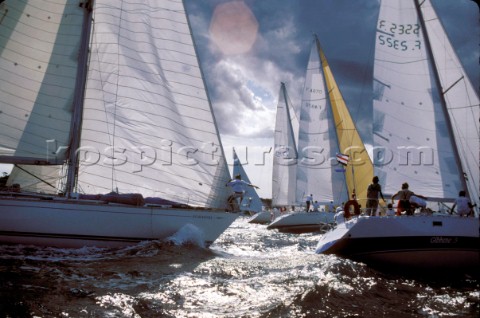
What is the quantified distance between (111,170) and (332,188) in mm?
21444

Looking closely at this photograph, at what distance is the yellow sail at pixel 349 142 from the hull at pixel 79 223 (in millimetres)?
16278

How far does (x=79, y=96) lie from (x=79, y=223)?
15.0 feet

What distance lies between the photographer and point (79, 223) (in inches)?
466

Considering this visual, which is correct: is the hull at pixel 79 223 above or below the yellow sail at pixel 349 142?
below

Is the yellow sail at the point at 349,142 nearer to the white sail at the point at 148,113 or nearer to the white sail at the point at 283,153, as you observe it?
the white sail at the point at 283,153

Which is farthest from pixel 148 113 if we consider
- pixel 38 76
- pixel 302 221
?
pixel 302 221

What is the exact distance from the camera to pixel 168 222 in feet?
41.7

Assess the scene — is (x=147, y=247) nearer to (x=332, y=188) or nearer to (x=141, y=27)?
(x=141, y=27)

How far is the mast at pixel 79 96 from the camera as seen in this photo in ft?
43.4

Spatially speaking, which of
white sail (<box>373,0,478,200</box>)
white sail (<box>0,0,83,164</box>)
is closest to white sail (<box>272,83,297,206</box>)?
white sail (<box>373,0,478,200</box>)

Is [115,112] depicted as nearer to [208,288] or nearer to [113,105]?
[113,105]

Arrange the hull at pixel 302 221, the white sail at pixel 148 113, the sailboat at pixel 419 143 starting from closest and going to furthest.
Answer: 1. the sailboat at pixel 419 143
2. the white sail at pixel 148 113
3. the hull at pixel 302 221

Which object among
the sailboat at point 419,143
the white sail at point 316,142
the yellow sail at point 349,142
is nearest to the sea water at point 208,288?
the sailboat at point 419,143

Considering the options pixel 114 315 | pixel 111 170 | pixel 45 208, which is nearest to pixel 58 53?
pixel 111 170
